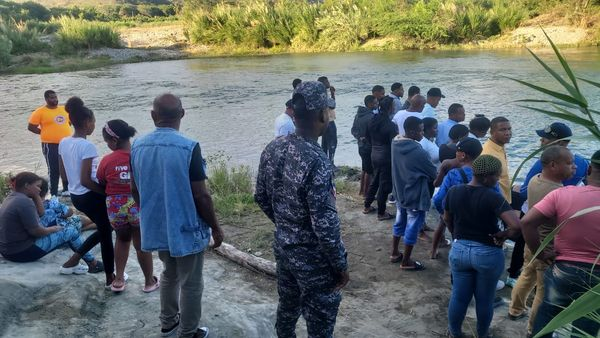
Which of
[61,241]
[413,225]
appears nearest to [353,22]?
[413,225]

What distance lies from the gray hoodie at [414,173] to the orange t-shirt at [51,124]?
5237 mm

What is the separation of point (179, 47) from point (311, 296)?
42293 millimetres

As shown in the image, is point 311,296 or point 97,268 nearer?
point 311,296

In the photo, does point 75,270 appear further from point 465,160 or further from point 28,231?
point 465,160

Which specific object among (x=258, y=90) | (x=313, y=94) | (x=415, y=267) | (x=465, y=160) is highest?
(x=313, y=94)

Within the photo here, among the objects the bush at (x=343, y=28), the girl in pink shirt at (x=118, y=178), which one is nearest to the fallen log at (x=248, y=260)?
the girl in pink shirt at (x=118, y=178)

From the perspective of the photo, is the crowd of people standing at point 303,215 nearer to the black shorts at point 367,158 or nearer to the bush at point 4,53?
the black shorts at point 367,158

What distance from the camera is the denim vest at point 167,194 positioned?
10.9 feet

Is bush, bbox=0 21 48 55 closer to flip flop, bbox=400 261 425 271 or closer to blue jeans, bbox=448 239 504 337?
flip flop, bbox=400 261 425 271

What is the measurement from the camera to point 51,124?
26.3ft

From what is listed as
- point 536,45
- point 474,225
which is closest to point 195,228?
point 474,225

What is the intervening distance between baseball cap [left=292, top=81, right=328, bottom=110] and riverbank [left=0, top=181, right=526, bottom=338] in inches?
74.3

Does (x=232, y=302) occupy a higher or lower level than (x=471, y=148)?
lower

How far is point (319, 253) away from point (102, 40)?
41.0 metres
